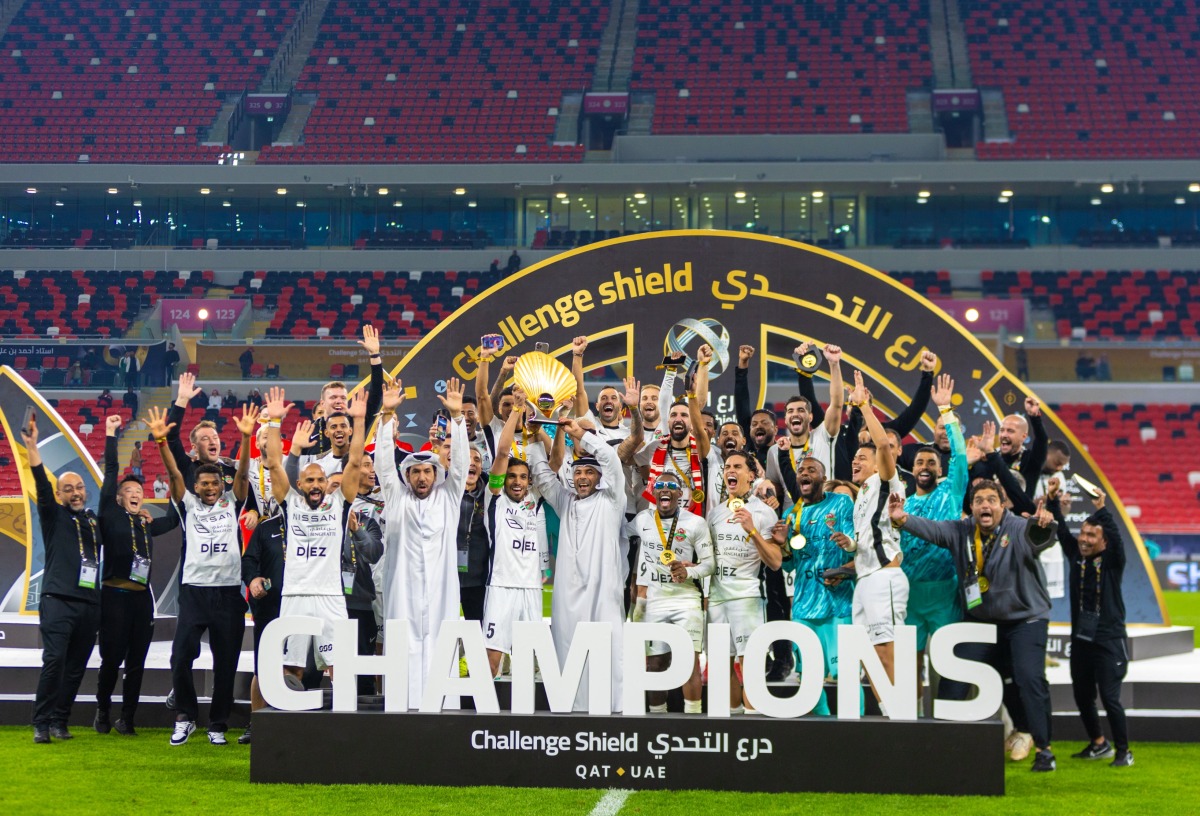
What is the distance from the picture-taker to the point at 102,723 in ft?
31.2

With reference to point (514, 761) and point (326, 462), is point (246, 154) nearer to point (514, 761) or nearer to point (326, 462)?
point (326, 462)

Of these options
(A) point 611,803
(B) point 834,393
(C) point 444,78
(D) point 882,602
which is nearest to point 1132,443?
(C) point 444,78

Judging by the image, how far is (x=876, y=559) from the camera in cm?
833

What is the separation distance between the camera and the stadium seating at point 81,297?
34.6 metres

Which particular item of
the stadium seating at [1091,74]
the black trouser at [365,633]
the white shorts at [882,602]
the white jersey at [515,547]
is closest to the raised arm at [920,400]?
the white shorts at [882,602]

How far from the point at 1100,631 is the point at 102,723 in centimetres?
662

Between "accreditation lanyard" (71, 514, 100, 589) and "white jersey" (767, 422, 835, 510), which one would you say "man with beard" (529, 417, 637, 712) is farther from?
"accreditation lanyard" (71, 514, 100, 589)

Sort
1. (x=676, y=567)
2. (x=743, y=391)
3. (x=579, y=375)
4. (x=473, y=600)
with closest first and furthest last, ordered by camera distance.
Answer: (x=676, y=567), (x=473, y=600), (x=579, y=375), (x=743, y=391)

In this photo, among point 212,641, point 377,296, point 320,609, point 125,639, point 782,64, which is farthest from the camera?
point 782,64

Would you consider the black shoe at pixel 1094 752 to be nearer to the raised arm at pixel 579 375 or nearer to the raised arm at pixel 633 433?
the raised arm at pixel 633 433

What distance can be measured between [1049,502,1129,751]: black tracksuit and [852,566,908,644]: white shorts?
1144 millimetres

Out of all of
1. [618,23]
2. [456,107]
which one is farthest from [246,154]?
[618,23]

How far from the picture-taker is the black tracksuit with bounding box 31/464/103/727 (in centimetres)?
909

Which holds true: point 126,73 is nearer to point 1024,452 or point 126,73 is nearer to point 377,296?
point 377,296
